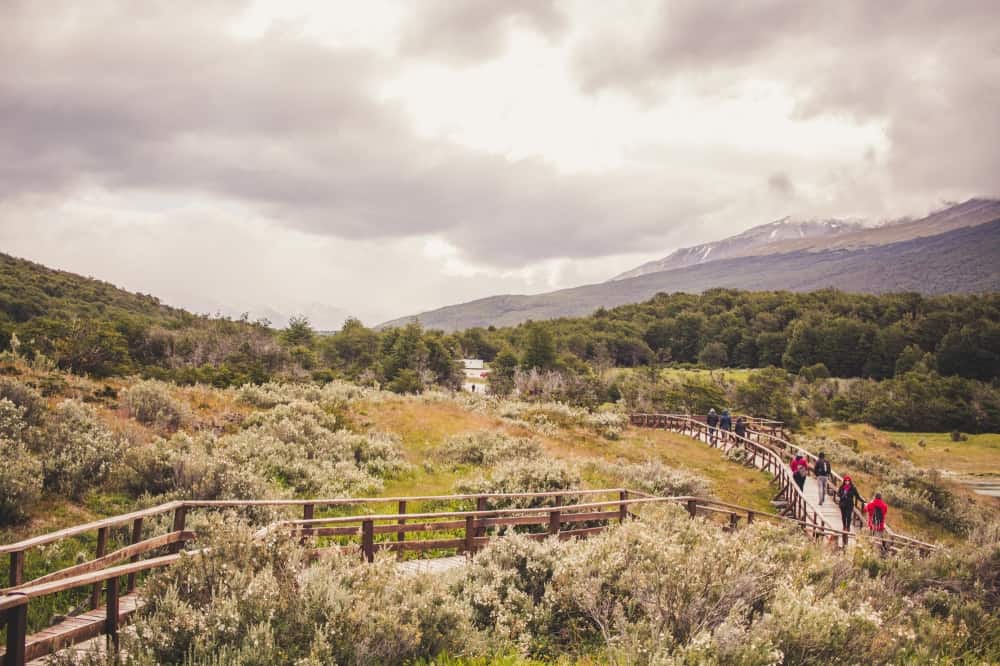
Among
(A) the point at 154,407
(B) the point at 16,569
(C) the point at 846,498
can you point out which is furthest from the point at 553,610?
(C) the point at 846,498

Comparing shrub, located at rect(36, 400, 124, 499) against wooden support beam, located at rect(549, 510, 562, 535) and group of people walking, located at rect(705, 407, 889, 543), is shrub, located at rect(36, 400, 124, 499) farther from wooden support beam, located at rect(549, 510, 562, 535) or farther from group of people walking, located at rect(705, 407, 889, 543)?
group of people walking, located at rect(705, 407, 889, 543)

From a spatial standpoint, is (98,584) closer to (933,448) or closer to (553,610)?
(553,610)

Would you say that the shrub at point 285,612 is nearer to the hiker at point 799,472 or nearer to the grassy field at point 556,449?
the grassy field at point 556,449

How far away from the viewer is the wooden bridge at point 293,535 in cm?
521

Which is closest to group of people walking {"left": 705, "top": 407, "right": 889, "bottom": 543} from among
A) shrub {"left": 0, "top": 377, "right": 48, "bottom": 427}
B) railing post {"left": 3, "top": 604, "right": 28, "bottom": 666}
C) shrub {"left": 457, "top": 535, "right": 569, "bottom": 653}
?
→ shrub {"left": 457, "top": 535, "right": 569, "bottom": 653}

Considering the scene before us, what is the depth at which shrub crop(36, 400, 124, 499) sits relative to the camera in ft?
32.9

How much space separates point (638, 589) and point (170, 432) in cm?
1358

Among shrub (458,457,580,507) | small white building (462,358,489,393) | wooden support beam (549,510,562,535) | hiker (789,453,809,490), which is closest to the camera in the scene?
wooden support beam (549,510,562,535)

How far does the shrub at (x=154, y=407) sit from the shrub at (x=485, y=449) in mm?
8152

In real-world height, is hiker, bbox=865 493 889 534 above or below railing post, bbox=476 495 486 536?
below

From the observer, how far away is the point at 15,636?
13.6 feet

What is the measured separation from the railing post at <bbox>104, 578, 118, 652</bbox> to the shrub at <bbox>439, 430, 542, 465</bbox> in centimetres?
1351

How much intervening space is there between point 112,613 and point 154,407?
11722 millimetres

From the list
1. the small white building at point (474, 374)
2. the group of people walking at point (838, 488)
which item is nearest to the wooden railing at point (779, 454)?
the group of people walking at point (838, 488)
